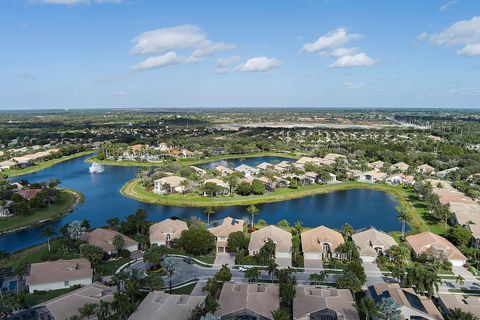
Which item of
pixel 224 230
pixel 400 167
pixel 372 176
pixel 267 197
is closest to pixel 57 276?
pixel 224 230

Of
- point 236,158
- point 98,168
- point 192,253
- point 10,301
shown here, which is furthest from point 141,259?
point 236,158

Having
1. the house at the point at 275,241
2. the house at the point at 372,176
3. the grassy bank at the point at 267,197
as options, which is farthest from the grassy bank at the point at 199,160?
the house at the point at 275,241

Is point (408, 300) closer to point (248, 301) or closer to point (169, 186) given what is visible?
point (248, 301)

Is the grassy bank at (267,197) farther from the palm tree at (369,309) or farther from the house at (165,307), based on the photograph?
the house at (165,307)

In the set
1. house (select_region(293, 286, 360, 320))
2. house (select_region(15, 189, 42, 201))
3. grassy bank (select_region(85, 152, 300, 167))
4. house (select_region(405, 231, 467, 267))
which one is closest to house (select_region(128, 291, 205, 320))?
house (select_region(293, 286, 360, 320))

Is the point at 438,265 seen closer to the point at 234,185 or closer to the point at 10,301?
the point at 10,301

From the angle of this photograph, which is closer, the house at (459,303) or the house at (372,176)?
the house at (459,303)
